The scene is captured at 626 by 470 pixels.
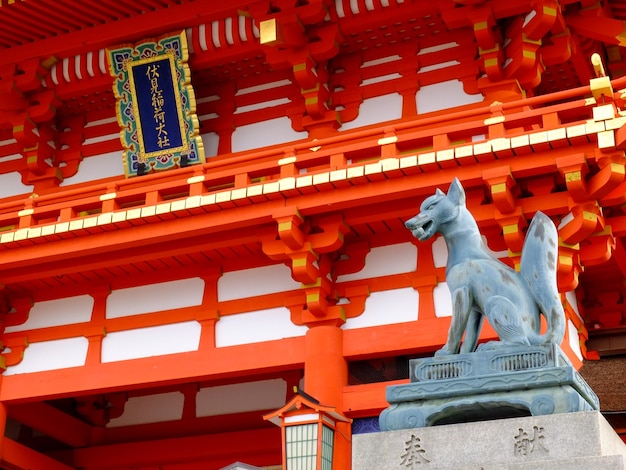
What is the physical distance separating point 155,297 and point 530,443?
5.94 metres

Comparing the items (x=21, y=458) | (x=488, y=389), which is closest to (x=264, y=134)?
(x=21, y=458)

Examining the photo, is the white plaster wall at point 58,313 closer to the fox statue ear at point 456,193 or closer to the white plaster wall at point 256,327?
the white plaster wall at point 256,327

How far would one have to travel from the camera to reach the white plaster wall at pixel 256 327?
32.8ft

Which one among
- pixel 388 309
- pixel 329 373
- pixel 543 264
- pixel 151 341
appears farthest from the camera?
pixel 151 341

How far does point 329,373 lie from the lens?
949cm

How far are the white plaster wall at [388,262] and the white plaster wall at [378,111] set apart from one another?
1.64 meters

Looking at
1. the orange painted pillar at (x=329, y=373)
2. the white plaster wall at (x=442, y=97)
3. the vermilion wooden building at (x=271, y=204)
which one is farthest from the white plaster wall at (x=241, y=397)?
the white plaster wall at (x=442, y=97)

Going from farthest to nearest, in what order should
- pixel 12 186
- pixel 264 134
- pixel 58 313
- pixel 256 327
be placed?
pixel 12 186 → pixel 264 134 → pixel 58 313 → pixel 256 327

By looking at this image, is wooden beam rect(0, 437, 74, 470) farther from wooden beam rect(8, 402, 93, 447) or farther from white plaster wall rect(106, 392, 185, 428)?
white plaster wall rect(106, 392, 185, 428)

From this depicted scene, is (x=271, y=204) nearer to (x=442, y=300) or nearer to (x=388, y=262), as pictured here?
(x=388, y=262)

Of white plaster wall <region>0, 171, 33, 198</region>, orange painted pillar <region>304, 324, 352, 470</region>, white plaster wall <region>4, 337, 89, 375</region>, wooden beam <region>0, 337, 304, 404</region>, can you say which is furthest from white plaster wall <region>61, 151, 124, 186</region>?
orange painted pillar <region>304, 324, 352, 470</region>

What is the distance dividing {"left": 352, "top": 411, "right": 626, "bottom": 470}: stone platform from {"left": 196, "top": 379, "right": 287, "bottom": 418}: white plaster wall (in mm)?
6059

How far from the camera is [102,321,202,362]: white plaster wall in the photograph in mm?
10359

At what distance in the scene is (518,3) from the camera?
10484 mm
